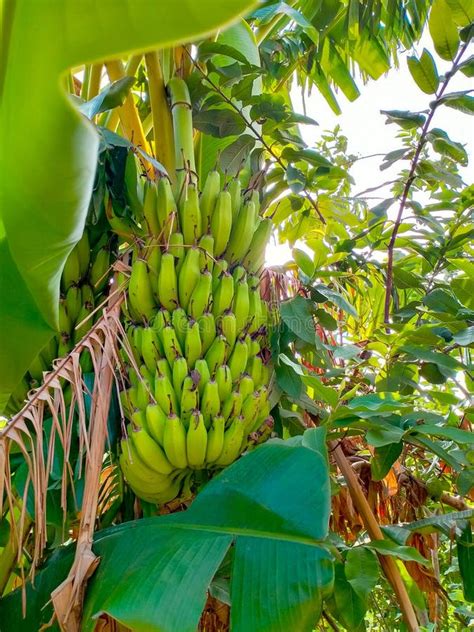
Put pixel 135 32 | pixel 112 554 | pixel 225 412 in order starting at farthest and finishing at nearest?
pixel 225 412 < pixel 112 554 < pixel 135 32

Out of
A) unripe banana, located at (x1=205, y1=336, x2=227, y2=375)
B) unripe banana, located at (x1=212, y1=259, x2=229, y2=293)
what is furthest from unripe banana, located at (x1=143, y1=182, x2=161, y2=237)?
unripe banana, located at (x1=205, y1=336, x2=227, y2=375)

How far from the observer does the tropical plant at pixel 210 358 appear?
1.91ft

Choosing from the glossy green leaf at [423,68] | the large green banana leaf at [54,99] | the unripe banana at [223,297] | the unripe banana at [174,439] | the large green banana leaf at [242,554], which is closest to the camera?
the large green banana leaf at [54,99]

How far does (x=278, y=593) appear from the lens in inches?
23.1

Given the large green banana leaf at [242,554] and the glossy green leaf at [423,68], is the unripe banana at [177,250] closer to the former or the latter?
the large green banana leaf at [242,554]

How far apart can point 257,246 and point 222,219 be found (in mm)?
96

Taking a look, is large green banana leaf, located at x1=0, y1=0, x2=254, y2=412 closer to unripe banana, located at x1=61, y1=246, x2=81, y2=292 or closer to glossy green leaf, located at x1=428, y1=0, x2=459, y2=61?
unripe banana, located at x1=61, y1=246, x2=81, y2=292

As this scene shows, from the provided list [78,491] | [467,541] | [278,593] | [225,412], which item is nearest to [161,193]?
[225,412]

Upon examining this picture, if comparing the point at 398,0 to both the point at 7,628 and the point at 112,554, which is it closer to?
the point at 112,554

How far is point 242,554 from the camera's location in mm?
643

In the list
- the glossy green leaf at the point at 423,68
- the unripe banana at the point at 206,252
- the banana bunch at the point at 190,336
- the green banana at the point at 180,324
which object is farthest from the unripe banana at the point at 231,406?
the glossy green leaf at the point at 423,68

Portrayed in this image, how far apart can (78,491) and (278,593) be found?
431 millimetres

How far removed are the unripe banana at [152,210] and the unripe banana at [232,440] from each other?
34cm

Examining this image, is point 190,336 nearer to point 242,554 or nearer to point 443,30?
point 242,554
